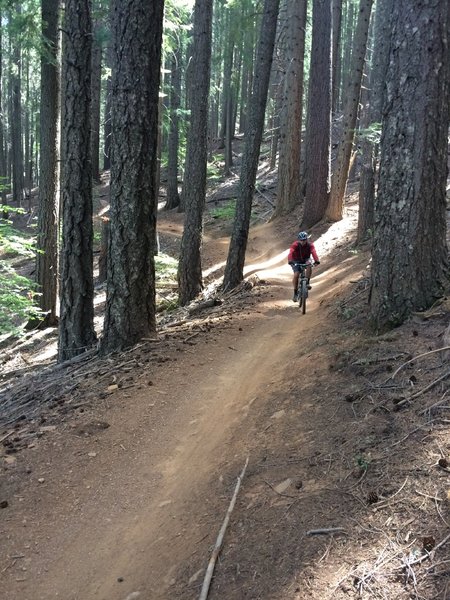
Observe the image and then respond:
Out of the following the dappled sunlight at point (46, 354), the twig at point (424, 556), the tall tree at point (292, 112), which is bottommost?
the dappled sunlight at point (46, 354)

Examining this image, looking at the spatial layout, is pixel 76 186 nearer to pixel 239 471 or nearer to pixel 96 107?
pixel 239 471

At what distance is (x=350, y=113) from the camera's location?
58.1ft

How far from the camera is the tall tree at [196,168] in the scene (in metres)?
12.6

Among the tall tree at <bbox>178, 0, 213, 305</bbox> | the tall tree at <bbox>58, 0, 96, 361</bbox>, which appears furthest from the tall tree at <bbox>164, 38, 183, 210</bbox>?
the tall tree at <bbox>58, 0, 96, 361</bbox>

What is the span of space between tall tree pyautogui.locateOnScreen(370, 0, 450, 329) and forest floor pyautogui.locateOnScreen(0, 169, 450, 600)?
1.36 ft

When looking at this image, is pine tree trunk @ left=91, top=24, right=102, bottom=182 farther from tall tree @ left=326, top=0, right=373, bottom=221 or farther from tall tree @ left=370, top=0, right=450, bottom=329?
tall tree @ left=370, top=0, right=450, bottom=329

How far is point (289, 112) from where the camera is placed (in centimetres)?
2141

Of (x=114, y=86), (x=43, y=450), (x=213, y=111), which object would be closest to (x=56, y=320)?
(x=114, y=86)

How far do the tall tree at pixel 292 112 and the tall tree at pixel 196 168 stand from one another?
8910mm

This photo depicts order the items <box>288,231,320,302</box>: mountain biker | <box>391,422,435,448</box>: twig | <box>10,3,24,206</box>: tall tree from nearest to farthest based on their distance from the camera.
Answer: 1. <box>391,422,435,448</box>: twig
2. <box>288,231,320,302</box>: mountain biker
3. <box>10,3,24,206</box>: tall tree

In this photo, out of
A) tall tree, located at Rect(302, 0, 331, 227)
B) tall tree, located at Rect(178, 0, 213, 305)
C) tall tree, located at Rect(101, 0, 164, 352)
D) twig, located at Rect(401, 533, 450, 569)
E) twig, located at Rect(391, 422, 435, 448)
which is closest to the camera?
twig, located at Rect(401, 533, 450, 569)

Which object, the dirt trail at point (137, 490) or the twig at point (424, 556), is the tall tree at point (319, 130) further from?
the twig at point (424, 556)

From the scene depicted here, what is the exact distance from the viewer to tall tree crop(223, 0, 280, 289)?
12.5 metres

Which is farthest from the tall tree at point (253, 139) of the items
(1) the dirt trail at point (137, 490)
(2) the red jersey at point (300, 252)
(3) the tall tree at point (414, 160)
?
(3) the tall tree at point (414, 160)
